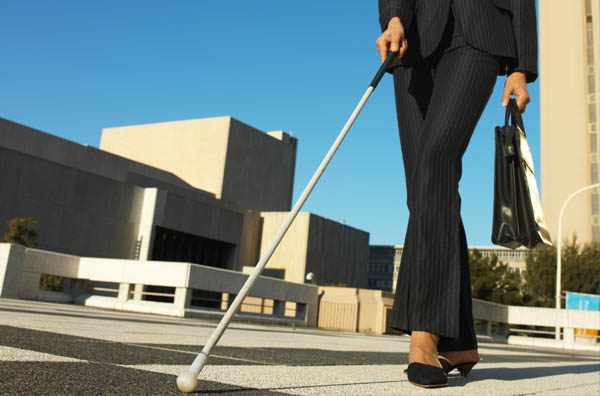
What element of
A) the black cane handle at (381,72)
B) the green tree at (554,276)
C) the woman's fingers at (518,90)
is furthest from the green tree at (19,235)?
the green tree at (554,276)

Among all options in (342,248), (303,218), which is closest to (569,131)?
(342,248)

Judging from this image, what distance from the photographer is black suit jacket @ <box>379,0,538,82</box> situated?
2.29m

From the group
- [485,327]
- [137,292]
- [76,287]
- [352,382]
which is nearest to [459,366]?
[352,382]

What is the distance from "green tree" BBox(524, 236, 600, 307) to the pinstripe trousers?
3845 centimetres

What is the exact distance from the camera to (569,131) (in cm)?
5988

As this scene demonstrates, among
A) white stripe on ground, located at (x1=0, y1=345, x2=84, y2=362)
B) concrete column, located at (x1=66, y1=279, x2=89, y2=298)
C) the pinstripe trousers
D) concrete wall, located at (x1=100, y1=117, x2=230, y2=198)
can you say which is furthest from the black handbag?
concrete wall, located at (x1=100, y1=117, x2=230, y2=198)

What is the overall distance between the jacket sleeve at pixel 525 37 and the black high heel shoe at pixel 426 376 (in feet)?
4.16

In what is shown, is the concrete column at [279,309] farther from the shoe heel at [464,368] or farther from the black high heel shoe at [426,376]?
the black high heel shoe at [426,376]

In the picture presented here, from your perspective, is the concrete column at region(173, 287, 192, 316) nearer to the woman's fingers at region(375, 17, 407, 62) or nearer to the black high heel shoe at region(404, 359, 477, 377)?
the black high heel shoe at region(404, 359, 477, 377)

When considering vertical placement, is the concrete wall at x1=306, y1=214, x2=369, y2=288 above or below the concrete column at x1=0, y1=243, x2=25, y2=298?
above

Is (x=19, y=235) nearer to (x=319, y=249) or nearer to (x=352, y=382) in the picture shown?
(x=352, y=382)

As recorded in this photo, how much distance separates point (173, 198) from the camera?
3638cm

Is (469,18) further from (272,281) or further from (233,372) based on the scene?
(272,281)

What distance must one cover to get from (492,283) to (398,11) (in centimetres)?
3834
